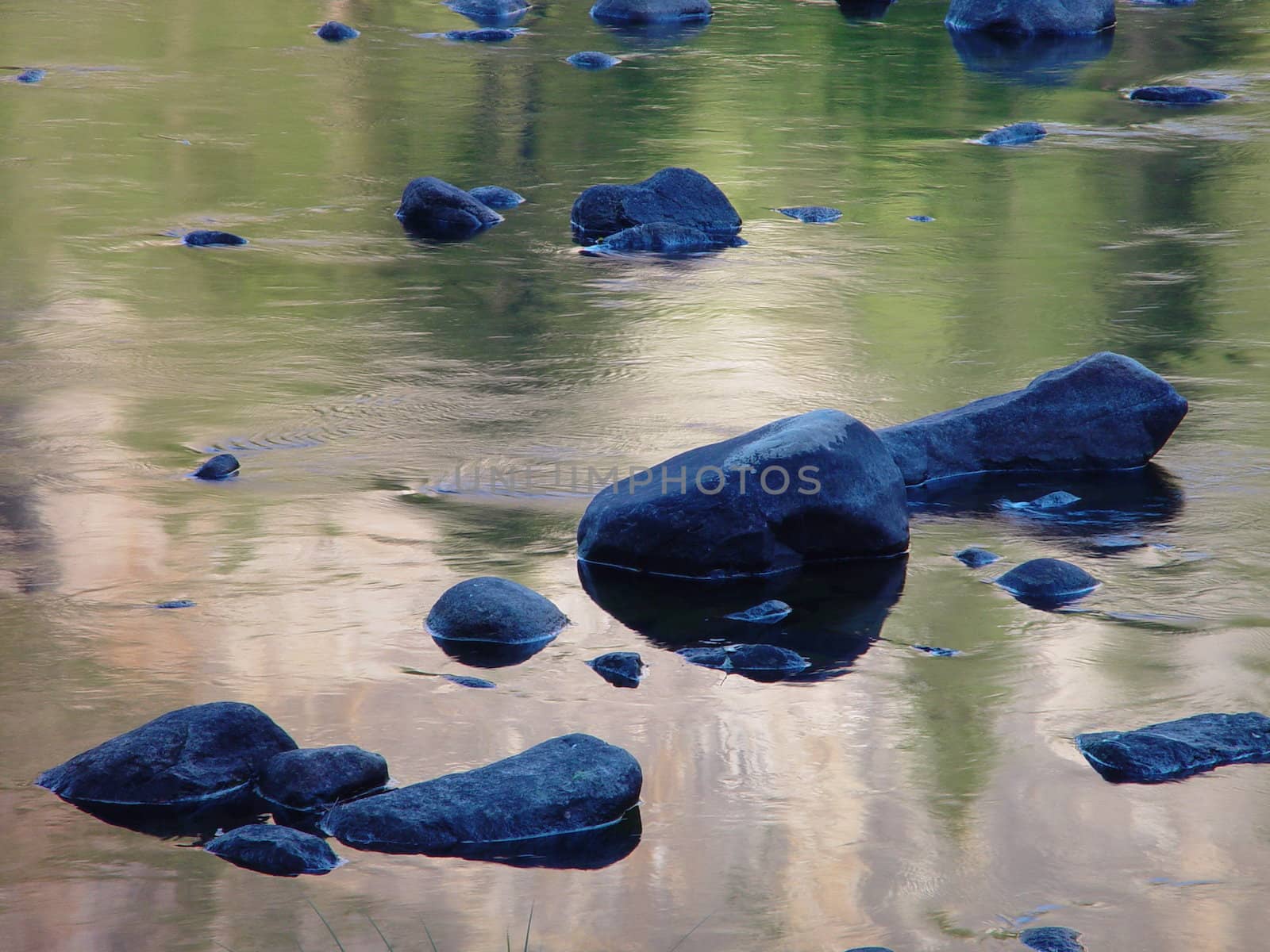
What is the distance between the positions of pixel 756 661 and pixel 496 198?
6824mm

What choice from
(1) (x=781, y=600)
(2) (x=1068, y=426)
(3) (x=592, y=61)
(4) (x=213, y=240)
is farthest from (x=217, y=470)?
(3) (x=592, y=61)

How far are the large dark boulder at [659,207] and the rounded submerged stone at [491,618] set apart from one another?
5.45 metres

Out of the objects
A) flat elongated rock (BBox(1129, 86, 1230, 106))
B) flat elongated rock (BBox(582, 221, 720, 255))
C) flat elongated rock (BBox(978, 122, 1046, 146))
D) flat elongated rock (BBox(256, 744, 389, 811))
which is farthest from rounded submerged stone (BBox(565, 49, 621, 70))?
flat elongated rock (BBox(256, 744, 389, 811))

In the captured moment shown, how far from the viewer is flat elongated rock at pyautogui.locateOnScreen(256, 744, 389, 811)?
4.15 metres

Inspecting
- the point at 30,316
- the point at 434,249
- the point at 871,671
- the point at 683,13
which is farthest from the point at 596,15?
the point at 871,671

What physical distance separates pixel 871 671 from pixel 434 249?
5895 mm

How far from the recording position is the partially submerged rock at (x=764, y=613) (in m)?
5.27

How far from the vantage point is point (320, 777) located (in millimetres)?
4164

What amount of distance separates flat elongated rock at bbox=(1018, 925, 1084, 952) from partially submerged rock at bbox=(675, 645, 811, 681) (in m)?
1.41

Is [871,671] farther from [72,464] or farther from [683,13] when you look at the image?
[683,13]

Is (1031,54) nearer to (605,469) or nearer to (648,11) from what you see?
(648,11)

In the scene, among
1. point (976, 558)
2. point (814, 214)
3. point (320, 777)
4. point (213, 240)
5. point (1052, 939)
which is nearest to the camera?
point (1052, 939)

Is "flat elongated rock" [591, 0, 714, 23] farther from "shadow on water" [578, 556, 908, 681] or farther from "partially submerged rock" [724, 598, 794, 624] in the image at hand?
"partially submerged rock" [724, 598, 794, 624]

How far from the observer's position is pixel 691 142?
1311 centimetres
